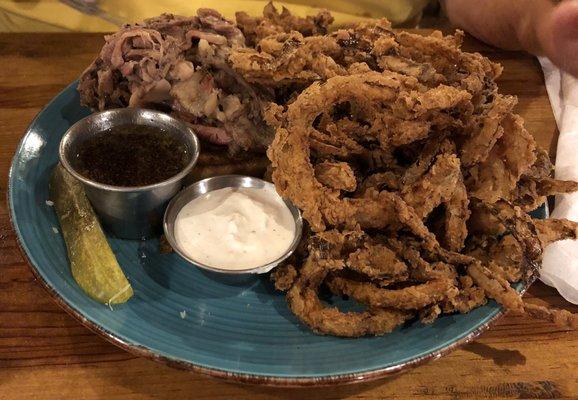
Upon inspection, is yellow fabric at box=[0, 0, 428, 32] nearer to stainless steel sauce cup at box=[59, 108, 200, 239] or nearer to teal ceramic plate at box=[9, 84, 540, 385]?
stainless steel sauce cup at box=[59, 108, 200, 239]

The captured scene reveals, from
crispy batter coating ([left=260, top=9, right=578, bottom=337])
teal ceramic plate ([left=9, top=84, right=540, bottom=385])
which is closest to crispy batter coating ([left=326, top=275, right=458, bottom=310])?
crispy batter coating ([left=260, top=9, right=578, bottom=337])

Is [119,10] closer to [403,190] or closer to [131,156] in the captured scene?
[131,156]

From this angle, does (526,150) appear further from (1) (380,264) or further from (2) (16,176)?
(2) (16,176)

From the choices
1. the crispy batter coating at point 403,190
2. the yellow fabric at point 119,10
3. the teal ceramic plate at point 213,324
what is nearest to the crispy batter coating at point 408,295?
the crispy batter coating at point 403,190

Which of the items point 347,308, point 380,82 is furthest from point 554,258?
point 380,82

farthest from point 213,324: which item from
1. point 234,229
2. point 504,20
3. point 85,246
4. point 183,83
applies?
point 504,20

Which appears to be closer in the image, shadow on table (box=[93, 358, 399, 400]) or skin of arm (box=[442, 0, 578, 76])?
shadow on table (box=[93, 358, 399, 400])
